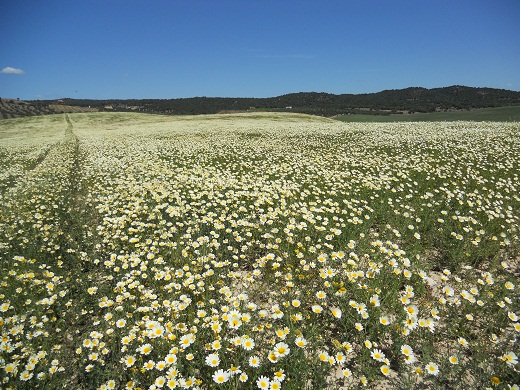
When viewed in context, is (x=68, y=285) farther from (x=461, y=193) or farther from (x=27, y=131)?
(x=27, y=131)

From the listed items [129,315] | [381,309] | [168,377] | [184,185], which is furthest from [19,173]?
[381,309]

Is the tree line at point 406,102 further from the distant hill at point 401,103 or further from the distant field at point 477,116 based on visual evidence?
the distant field at point 477,116

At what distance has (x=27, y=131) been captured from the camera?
43.5m

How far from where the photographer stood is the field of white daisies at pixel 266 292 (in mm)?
2920

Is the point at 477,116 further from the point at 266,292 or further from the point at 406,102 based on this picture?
the point at 266,292

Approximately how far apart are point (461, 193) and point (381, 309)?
564 cm

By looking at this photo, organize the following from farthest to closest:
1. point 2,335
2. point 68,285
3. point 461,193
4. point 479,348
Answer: point 461,193 → point 68,285 → point 2,335 → point 479,348

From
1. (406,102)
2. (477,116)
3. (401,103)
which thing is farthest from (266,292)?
(406,102)

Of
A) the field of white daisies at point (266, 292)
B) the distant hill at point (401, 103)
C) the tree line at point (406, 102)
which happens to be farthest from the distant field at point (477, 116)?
the field of white daisies at point (266, 292)

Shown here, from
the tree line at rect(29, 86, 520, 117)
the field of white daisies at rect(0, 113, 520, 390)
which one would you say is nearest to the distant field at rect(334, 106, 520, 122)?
the tree line at rect(29, 86, 520, 117)

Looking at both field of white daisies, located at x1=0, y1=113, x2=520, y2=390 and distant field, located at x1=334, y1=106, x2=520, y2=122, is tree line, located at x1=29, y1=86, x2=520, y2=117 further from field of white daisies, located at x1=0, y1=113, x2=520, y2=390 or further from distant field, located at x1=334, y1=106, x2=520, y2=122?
field of white daisies, located at x1=0, y1=113, x2=520, y2=390

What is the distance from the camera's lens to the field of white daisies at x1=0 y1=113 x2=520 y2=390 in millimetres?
2920

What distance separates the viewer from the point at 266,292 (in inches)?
163

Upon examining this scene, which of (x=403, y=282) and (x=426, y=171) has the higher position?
(x=426, y=171)
